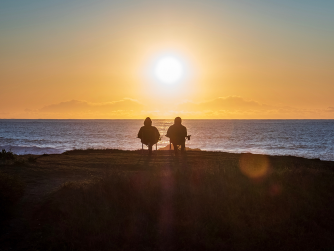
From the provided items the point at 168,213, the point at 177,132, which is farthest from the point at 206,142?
the point at 168,213

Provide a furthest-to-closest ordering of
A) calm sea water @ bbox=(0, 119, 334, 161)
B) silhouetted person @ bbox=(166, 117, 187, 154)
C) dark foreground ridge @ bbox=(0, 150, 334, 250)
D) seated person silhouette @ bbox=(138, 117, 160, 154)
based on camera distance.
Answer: calm sea water @ bbox=(0, 119, 334, 161)
seated person silhouette @ bbox=(138, 117, 160, 154)
silhouetted person @ bbox=(166, 117, 187, 154)
dark foreground ridge @ bbox=(0, 150, 334, 250)

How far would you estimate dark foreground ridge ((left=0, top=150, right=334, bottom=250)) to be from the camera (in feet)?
21.9

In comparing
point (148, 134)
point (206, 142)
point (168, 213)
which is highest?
point (148, 134)

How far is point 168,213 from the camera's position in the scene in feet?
25.4

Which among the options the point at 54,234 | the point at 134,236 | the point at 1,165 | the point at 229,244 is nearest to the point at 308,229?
the point at 229,244

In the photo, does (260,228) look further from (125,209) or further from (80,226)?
→ (80,226)

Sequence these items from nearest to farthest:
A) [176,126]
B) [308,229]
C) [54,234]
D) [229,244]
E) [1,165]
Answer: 1. [54,234]
2. [229,244]
3. [308,229]
4. [1,165]
5. [176,126]

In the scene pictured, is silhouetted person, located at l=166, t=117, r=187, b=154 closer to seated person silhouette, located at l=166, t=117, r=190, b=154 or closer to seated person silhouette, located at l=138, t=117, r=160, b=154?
seated person silhouette, located at l=166, t=117, r=190, b=154

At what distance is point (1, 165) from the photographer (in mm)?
12094

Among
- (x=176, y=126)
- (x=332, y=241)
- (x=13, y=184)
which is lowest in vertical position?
(x=332, y=241)

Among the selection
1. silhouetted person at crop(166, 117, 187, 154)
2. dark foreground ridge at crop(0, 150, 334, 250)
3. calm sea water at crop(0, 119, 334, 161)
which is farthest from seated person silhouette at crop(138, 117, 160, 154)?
calm sea water at crop(0, 119, 334, 161)

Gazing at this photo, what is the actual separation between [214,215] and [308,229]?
8.12 ft

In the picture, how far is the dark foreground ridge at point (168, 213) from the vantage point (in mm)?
6664

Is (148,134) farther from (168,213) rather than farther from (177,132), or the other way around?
(168,213)
